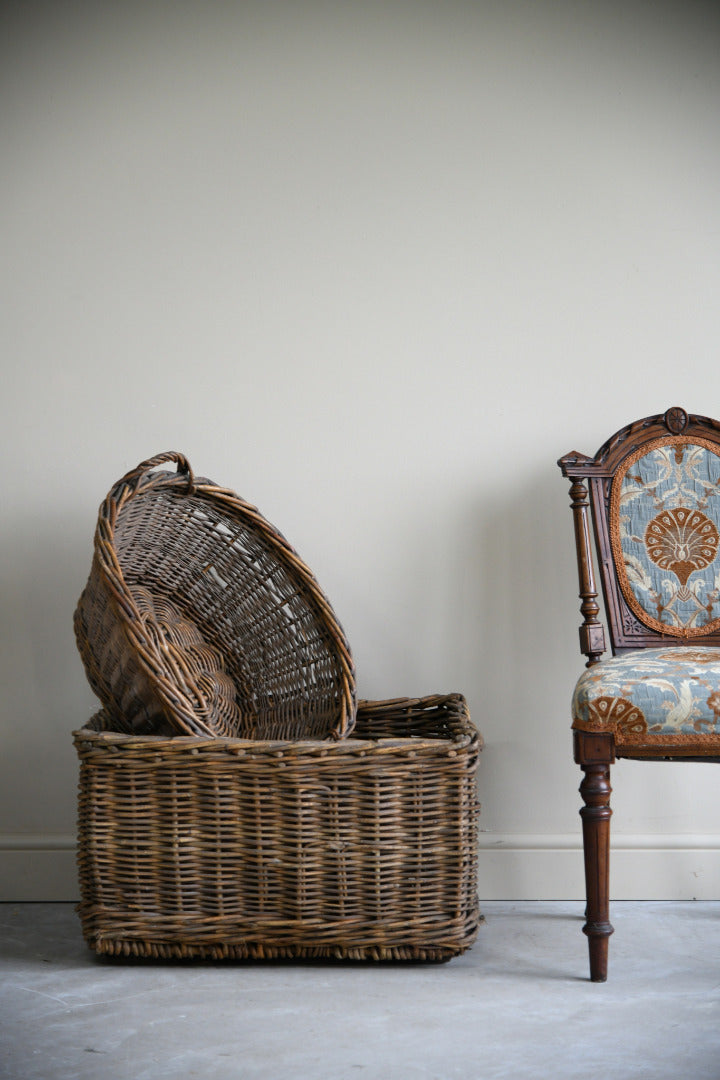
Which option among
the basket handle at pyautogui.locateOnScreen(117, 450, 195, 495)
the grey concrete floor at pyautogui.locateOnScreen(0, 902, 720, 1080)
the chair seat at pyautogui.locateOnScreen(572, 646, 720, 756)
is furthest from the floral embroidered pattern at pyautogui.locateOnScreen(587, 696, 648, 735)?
the basket handle at pyautogui.locateOnScreen(117, 450, 195, 495)

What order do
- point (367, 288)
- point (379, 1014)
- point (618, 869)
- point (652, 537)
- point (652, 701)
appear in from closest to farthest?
point (379, 1014), point (652, 701), point (652, 537), point (618, 869), point (367, 288)

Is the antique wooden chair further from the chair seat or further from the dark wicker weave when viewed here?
the dark wicker weave

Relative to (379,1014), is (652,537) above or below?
above

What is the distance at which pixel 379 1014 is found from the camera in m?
1.38

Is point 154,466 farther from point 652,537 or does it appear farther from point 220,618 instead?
point 652,537

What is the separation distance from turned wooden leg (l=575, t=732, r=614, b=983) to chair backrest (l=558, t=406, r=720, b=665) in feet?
1.06

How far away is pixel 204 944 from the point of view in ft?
5.17

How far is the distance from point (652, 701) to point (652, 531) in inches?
19.8

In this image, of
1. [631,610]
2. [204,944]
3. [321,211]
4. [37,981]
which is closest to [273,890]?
[204,944]

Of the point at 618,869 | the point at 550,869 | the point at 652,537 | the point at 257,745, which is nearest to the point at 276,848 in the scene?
the point at 257,745

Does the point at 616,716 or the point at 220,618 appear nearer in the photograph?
the point at 616,716

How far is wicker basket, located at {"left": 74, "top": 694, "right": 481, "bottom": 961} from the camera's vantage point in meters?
1.55

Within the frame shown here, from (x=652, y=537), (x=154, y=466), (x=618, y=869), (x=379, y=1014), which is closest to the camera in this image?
(x=379, y=1014)

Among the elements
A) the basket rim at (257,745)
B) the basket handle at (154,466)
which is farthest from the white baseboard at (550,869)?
the basket handle at (154,466)
